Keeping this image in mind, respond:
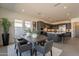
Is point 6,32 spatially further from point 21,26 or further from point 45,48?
point 45,48

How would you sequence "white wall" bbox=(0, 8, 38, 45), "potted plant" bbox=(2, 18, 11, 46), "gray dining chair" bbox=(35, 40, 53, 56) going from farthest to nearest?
"potted plant" bbox=(2, 18, 11, 46)
"gray dining chair" bbox=(35, 40, 53, 56)
"white wall" bbox=(0, 8, 38, 45)

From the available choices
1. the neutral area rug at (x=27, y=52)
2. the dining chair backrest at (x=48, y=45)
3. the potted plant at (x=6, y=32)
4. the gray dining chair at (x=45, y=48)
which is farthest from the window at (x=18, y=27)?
the dining chair backrest at (x=48, y=45)

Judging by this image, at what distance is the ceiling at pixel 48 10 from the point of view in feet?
8.09

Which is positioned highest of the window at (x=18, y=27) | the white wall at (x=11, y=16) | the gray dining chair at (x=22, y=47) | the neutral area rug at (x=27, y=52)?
the white wall at (x=11, y=16)

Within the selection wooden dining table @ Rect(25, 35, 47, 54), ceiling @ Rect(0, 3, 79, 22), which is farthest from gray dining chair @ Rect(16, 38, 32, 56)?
ceiling @ Rect(0, 3, 79, 22)

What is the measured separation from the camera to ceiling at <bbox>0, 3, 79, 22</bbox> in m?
2.47

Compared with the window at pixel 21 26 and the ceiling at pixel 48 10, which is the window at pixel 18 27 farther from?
the ceiling at pixel 48 10

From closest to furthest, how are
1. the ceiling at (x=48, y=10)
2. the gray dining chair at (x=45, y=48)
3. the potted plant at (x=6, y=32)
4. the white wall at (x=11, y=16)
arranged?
the ceiling at (x=48, y=10)
the white wall at (x=11, y=16)
the gray dining chair at (x=45, y=48)
the potted plant at (x=6, y=32)

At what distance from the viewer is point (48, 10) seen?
2.72m

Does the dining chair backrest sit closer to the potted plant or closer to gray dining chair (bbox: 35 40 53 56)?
gray dining chair (bbox: 35 40 53 56)

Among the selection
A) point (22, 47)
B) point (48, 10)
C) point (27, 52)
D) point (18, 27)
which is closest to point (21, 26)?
point (18, 27)

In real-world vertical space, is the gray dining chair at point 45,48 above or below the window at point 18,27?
below

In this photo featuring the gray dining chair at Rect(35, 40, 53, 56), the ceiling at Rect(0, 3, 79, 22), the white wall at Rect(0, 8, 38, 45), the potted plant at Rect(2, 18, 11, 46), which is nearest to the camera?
the ceiling at Rect(0, 3, 79, 22)

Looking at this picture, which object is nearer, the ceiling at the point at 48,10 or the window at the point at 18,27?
the ceiling at the point at 48,10
